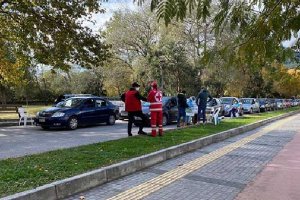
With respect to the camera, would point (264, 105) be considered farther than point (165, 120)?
Yes

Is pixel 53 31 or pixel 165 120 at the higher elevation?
pixel 53 31

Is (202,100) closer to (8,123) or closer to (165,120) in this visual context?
(165,120)

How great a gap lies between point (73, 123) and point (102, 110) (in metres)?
2.49

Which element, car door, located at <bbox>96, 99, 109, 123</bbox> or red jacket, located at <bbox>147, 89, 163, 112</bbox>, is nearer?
red jacket, located at <bbox>147, 89, 163, 112</bbox>

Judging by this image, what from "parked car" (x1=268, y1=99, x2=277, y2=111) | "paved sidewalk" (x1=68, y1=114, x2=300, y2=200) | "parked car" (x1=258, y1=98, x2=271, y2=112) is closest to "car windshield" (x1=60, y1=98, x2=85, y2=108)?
"paved sidewalk" (x1=68, y1=114, x2=300, y2=200)

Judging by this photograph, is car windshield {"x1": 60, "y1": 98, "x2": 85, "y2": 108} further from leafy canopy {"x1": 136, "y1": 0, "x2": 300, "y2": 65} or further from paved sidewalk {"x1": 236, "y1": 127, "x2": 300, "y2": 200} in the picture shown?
leafy canopy {"x1": 136, "y1": 0, "x2": 300, "y2": 65}

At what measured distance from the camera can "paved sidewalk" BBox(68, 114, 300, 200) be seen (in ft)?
23.7

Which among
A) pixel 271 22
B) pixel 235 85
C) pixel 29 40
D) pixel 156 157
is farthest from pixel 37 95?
pixel 271 22

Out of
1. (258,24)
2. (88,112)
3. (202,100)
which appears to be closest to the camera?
(258,24)

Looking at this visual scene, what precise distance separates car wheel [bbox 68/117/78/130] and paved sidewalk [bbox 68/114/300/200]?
864 centimetres

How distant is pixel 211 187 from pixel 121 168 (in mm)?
1899

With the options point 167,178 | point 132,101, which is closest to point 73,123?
point 132,101

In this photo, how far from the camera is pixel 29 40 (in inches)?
822

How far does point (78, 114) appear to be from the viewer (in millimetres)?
20406
